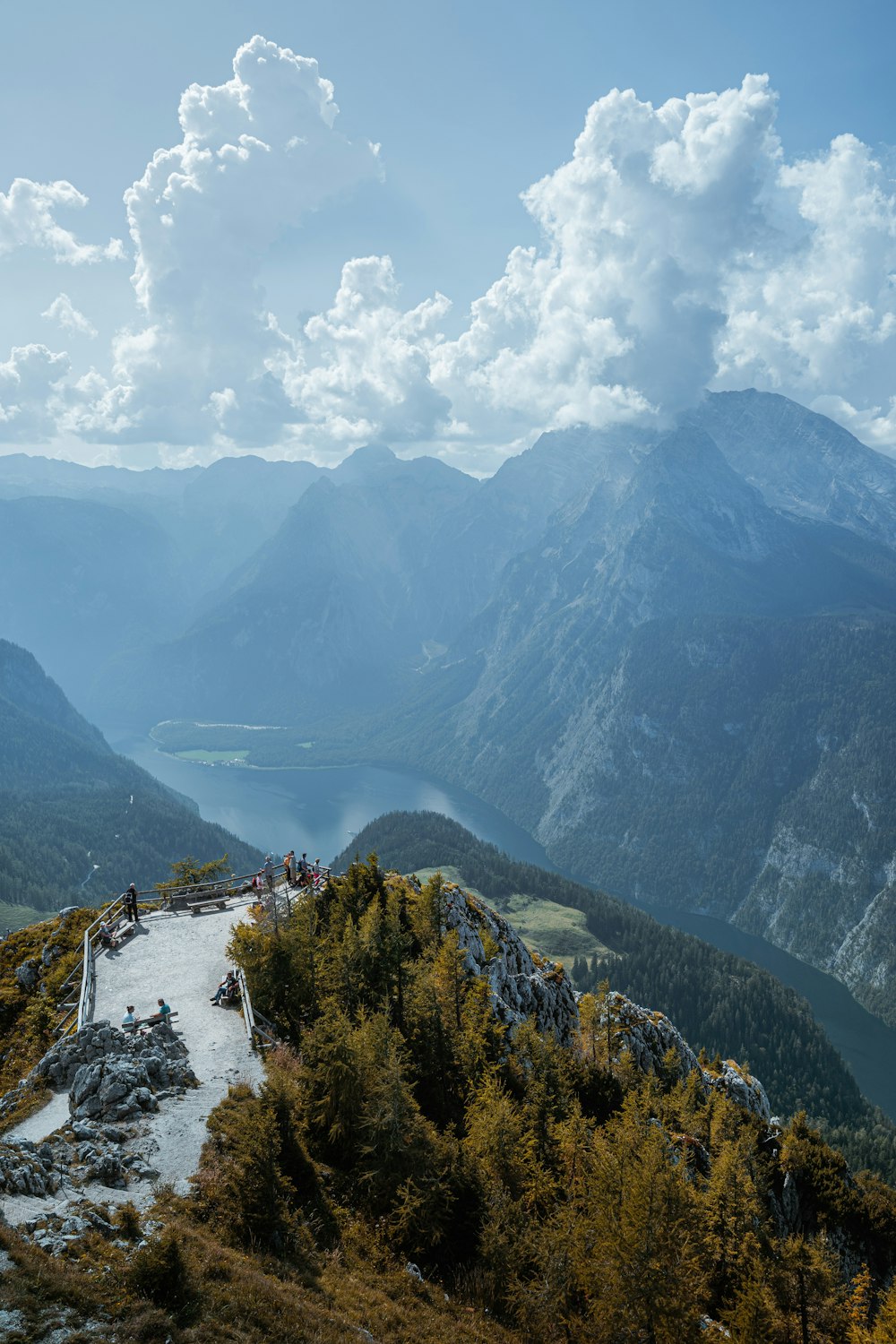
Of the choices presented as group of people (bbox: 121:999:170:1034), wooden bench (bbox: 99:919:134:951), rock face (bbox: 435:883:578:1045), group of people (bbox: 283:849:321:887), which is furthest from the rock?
rock face (bbox: 435:883:578:1045)

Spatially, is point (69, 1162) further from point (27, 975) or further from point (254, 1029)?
point (27, 975)

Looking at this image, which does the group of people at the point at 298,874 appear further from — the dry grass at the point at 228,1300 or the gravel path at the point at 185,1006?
the dry grass at the point at 228,1300

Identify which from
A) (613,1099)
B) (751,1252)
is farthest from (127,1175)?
(613,1099)

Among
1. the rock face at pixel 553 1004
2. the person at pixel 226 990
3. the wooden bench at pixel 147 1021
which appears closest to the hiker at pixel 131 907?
the person at pixel 226 990

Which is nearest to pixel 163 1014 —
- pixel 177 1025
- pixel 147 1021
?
pixel 147 1021

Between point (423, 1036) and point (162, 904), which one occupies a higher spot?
point (423, 1036)

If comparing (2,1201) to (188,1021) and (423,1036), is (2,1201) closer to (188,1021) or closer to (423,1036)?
(188,1021)
